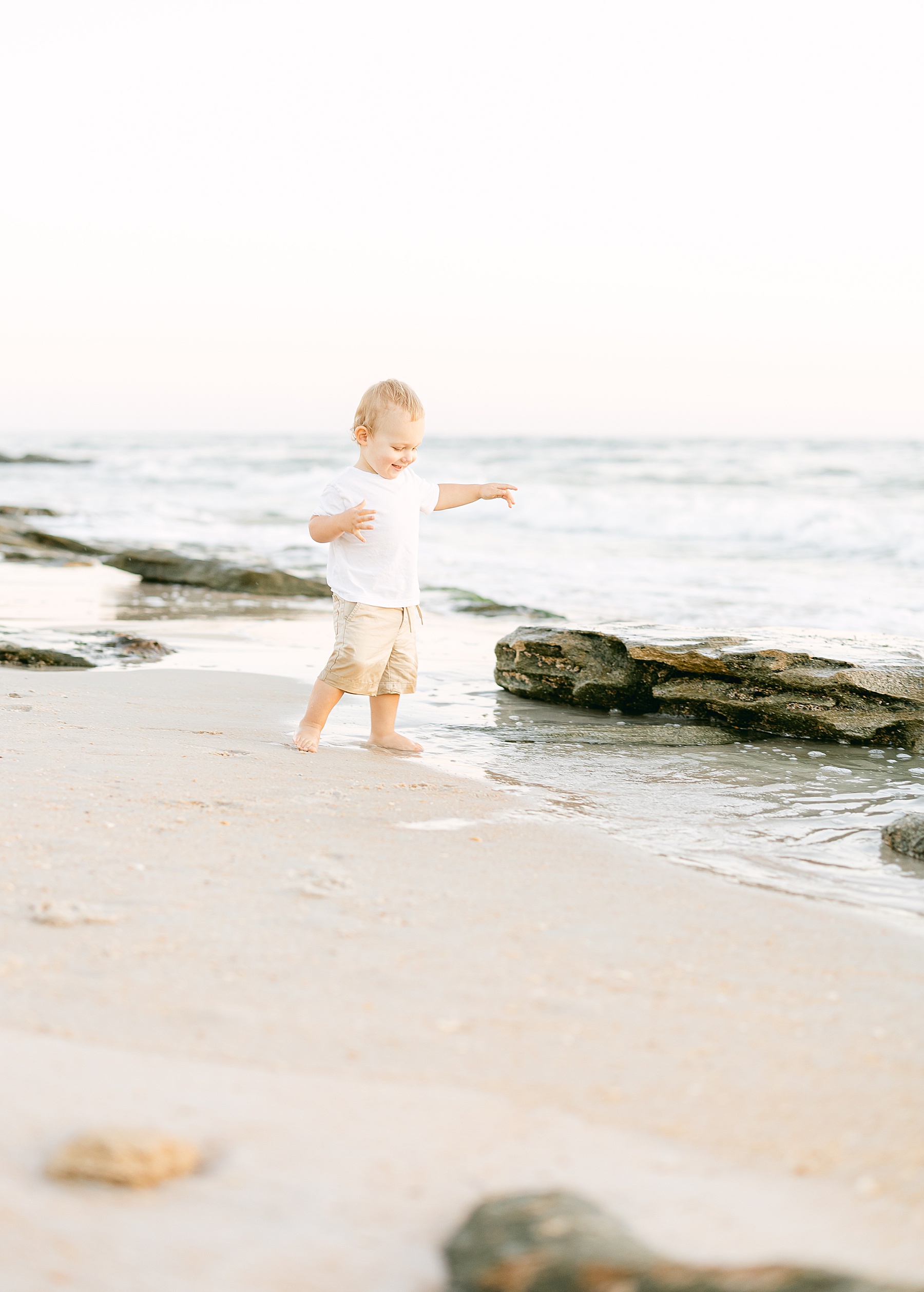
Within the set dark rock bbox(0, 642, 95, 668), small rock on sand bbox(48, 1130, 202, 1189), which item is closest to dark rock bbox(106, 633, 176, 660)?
dark rock bbox(0, 642, 95, 668)

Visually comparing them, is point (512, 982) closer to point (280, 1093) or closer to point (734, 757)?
point (280, 1093)

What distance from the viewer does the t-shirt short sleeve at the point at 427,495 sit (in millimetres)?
4480

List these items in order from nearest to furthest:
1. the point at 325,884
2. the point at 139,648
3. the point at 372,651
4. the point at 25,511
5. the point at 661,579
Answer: the point at 325,884
the point at 372,651
the point at 139,648
the point at 661,579
the point at 25,511

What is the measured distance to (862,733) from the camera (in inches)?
176

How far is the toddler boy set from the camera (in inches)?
165

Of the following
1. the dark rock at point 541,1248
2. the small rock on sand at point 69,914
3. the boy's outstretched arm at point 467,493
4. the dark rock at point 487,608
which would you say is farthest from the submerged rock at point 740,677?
the dark rock at point 541,1248

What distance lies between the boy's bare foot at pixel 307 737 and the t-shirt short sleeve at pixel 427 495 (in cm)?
99

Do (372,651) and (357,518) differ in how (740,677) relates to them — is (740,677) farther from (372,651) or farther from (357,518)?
(357,518)

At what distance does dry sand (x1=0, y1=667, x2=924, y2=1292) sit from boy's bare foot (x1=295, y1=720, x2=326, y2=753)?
1057 millimetres

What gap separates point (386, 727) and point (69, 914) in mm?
2271

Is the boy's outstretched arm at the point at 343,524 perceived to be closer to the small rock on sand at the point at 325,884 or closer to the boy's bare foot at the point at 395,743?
the boy's bare foot at the point at 395,743

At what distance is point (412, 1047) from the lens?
170 cm

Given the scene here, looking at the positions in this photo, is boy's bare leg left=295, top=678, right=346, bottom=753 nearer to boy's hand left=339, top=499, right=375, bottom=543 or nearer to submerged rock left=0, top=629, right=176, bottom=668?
boy's hand left=339, top=499, right=375, bottom=543

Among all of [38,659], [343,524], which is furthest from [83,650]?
[343,524]
